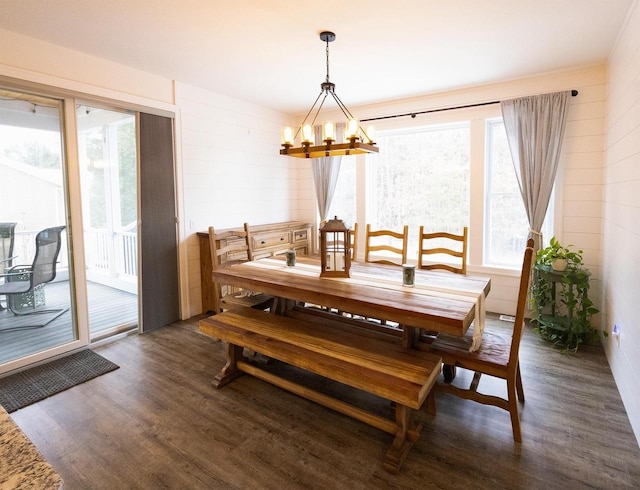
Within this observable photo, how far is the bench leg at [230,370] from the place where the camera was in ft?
8.76

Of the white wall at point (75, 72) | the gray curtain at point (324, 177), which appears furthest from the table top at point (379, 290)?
the gray curtain at point (324, 177)

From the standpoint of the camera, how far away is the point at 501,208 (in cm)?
422

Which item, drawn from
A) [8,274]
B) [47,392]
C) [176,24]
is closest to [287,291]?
[47,392]

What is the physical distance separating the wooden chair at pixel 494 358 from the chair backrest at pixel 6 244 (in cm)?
335

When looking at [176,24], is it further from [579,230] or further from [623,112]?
[579,230]

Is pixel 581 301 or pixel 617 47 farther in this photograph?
pixel 581 301

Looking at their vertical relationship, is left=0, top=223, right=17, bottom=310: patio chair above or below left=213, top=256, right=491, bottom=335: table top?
above

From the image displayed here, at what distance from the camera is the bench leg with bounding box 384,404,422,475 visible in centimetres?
187

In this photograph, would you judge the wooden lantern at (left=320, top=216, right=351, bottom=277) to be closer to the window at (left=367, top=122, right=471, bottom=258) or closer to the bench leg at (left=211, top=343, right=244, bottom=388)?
the bench leg at (left=211, top=343, right=244, bottom=388)

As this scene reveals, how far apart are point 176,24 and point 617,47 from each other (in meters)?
3.57

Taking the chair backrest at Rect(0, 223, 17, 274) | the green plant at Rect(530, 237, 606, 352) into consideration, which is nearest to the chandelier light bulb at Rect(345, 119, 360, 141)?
the green plant at Rect(530, 237, 606, 352)

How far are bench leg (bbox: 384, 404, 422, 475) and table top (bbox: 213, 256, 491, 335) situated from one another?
20.8 inches

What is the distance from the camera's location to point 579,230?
371 centimetres

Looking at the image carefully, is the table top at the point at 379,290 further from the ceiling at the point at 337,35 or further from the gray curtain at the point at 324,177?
the gray curtain at the point at 324,177
